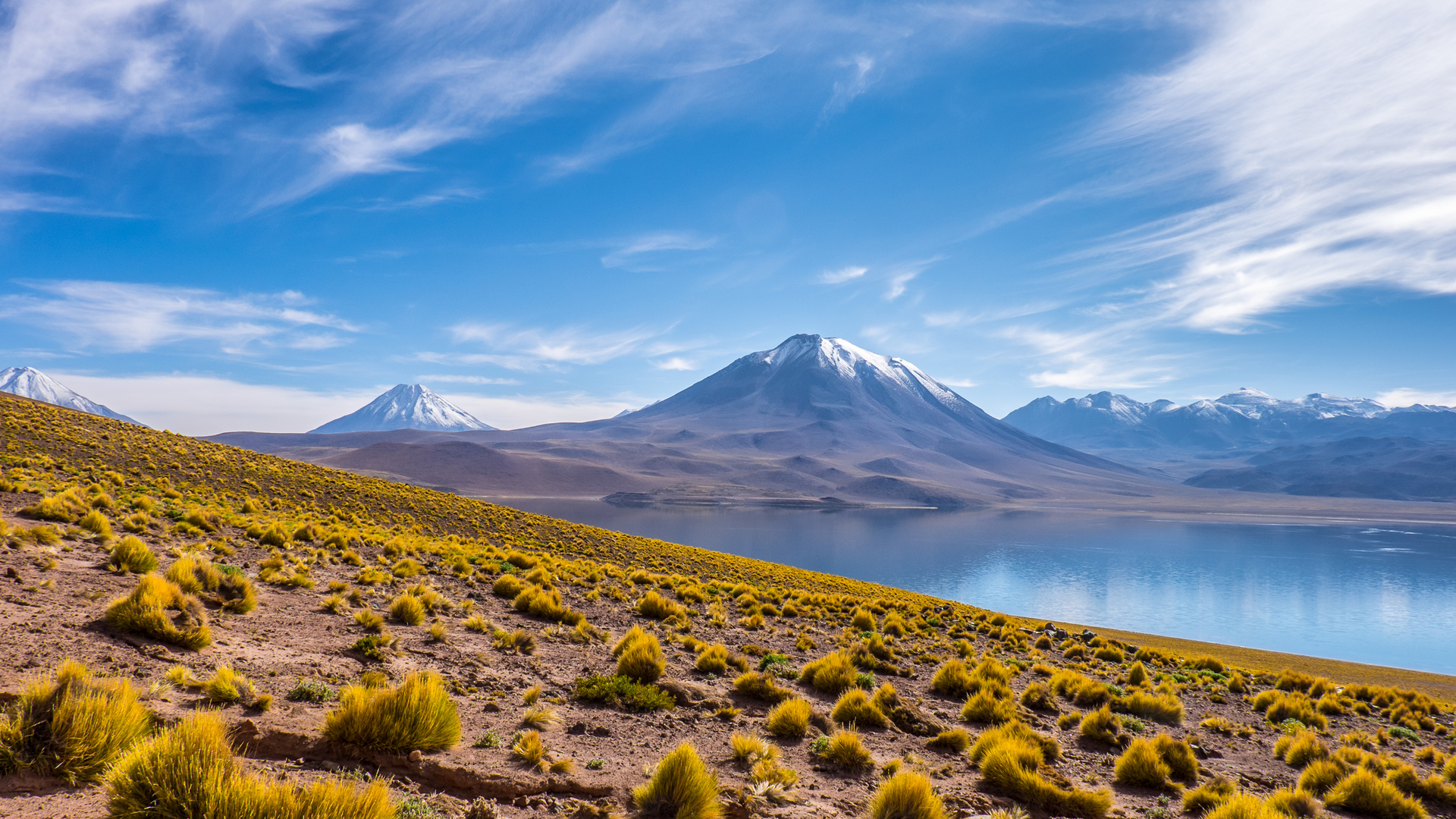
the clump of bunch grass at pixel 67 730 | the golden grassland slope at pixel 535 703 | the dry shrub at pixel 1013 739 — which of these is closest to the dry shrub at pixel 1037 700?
the golden grassland slope at pixel 535 703

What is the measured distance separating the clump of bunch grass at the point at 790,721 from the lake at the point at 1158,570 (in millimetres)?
38132

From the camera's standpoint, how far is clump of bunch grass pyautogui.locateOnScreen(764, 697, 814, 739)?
277 inches

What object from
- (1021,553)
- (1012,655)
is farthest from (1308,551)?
(1012,655)

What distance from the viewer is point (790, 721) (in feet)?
23.1

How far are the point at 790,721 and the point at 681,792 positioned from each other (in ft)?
8.58

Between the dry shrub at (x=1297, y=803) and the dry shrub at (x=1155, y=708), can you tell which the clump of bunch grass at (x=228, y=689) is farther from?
the dry shrub at (x=1155, y=708)

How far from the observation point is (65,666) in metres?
4.18

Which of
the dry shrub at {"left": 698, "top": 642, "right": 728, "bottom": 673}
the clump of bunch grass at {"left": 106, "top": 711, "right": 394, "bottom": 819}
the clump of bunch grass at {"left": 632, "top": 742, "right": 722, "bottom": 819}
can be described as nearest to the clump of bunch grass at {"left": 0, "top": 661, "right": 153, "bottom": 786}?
Result: the clump of bunch grass at {"left": 106, "top": 711, "right": 394, "bottom": 819}

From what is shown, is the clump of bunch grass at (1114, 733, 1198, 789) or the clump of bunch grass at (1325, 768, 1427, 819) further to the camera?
the clump of bunch grass at (1114, 733, 1198, 789)

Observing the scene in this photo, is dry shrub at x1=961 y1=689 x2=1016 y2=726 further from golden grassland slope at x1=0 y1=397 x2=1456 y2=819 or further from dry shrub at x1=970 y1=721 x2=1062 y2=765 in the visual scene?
dry shrub at x1=970 y1=721 x2=1062 y2=765

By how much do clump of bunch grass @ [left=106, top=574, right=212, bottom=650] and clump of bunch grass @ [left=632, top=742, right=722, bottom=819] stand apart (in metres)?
4.75

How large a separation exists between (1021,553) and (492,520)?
64126 millimetres

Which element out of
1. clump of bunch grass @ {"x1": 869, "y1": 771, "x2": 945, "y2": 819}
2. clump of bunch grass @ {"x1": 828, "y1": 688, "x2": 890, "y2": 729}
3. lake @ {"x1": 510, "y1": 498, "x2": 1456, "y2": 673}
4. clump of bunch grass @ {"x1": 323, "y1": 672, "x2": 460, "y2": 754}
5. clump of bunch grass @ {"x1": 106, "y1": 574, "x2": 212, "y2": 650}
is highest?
clump of bunch grass @ {"x1": 106, "y1": 574, "x2": 212, "y2": 650}

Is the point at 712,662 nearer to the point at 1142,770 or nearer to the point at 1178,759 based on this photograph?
the point at 1142,770
